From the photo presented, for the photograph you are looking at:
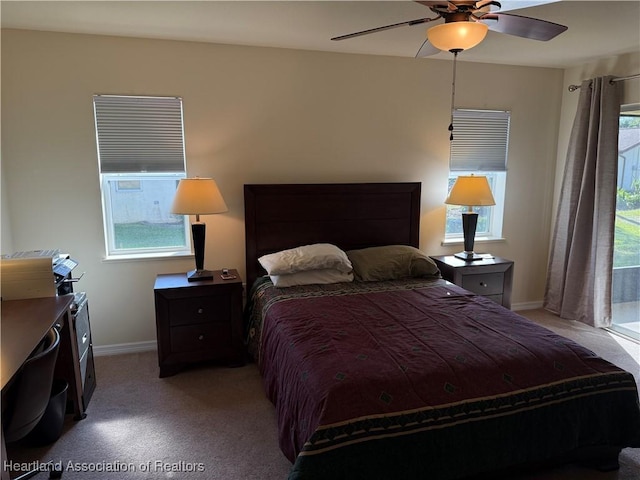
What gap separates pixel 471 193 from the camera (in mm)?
3621

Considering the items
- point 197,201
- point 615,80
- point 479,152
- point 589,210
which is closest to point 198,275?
point 197,201

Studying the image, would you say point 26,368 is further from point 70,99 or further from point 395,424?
point 70,99

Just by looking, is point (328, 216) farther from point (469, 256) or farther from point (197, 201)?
point (469, 256)

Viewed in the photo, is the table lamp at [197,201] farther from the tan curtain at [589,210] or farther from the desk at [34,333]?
the tan curtain at [589,210]

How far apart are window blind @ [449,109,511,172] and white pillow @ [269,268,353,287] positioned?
1607 millimetres

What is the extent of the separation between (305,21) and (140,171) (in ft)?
5.35

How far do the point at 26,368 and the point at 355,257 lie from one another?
232 cm

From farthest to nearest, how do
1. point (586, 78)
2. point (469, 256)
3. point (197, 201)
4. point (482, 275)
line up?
1. point (586, 78)
2. point (469, 256)
3. point (482, 275)
4. point (197, 201)

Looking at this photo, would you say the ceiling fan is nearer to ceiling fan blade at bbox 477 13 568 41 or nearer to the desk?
ceiling fan blade at bbox 477 13 568 41

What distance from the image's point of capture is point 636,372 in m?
3.08

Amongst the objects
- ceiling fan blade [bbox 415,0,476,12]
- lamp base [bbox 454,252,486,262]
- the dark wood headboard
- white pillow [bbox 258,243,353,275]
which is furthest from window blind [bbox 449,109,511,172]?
ceiling fan blade [bbox 415,0,476,12]

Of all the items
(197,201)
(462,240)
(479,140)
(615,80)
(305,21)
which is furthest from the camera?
(462,240)

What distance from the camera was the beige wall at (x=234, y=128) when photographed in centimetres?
303

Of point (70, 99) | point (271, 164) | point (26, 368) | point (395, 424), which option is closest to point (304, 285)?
point (271, 164)
